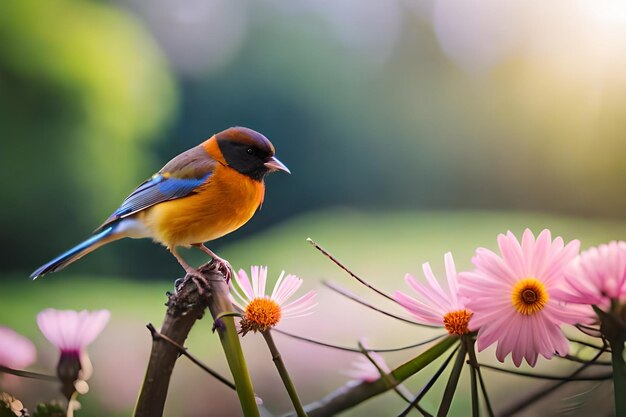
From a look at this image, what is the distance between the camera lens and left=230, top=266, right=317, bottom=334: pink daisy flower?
0.80 m

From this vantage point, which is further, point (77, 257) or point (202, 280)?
point (77, 257)

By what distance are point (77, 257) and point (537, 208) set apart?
772 millimetres

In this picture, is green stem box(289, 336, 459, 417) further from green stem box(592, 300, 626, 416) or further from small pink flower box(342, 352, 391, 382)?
green stem box(592, 300, 626, 416)

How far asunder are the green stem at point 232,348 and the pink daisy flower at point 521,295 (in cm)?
28

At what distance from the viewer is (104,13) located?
111 centimetres

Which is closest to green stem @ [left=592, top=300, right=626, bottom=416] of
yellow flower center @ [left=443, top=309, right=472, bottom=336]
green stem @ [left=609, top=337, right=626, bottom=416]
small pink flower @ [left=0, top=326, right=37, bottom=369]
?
green stem @ [left=609, top=337, right=626, bottom=416]

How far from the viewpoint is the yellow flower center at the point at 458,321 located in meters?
0.75

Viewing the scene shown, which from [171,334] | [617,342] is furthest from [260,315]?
[617,342]

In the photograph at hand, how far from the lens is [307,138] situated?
112 centimetres

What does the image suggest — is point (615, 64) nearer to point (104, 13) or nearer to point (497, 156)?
point (497, 156)

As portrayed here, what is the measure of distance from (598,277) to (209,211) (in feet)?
1.90

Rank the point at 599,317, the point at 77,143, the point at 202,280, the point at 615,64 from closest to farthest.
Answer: the point at 599,317
the point at 202,280
the point at 615,64
the point at 77,143

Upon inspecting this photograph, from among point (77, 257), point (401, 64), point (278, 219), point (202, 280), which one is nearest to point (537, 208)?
point (401, 64)

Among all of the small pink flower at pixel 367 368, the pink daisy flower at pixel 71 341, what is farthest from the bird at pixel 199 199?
the small pink flower at pixel 367 368
